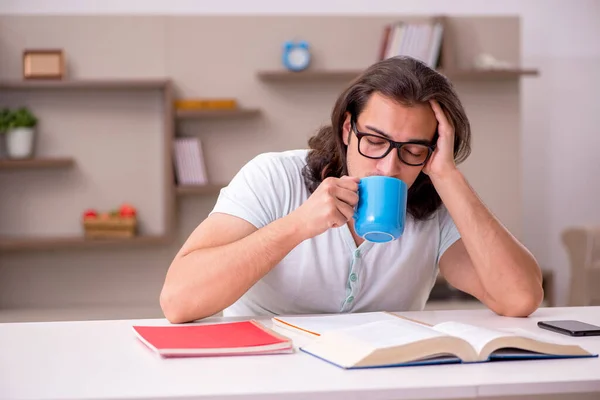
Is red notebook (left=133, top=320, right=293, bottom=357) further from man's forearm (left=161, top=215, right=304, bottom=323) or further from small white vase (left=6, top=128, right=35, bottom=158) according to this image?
small white vase (left=6, top=128, right=35, bottom=158)

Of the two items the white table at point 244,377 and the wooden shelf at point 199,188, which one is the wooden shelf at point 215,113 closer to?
the wooden shelf at point 199,188

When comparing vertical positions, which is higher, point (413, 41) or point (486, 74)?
point (413, 41)

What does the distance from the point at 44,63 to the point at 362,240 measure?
293 centimetres

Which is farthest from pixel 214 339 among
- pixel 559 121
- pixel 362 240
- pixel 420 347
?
pixel 559 121

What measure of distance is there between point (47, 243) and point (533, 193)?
9.88 ft

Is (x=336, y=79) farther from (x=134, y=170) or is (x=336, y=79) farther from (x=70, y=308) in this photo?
(x=70, y=308)

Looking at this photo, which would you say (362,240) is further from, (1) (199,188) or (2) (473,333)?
(1) (199,188)

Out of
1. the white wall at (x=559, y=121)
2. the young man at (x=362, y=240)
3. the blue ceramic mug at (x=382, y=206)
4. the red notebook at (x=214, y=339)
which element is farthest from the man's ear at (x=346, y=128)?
the white wall at (x=559, y=121)

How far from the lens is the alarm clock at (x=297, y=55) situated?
4.27m

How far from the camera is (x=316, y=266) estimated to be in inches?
67.6

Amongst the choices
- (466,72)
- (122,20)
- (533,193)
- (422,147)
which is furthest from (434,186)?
(533,193)

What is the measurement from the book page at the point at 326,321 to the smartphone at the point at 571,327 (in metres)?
0.30

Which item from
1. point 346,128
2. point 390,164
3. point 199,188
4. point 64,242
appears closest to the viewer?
point 390,164

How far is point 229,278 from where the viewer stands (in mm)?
1508
